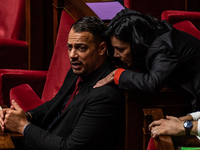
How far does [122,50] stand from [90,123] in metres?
0.23

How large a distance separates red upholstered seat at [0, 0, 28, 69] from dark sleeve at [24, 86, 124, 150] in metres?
1.09

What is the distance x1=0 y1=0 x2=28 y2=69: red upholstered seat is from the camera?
2.05 meters

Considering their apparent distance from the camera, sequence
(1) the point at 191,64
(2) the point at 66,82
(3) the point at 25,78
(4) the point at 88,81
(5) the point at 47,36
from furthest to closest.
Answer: (5) the point at 47,36, (3) the point at 25,78, (2) the point at 66,82, (4) the point at 88,81, (1) the point at 191,64

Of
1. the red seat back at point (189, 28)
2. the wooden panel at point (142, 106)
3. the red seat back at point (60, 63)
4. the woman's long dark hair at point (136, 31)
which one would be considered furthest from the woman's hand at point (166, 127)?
the red seat back at point (60, 63)

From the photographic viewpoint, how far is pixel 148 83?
92 cm

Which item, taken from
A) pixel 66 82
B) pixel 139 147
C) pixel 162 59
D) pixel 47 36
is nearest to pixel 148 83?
pixel 162 59

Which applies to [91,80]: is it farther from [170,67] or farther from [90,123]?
[170,67]

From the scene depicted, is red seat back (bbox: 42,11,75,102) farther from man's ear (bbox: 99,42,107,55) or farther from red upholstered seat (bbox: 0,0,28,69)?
red upholstered seat (bbox: 0,0,28,69)

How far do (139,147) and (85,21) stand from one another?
403 millimetres

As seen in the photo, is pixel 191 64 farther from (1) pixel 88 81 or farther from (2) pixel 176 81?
(1) pixel 88 81

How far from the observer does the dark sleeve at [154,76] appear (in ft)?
3.04

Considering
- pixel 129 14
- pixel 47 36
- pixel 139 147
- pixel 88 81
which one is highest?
pixel 129 14

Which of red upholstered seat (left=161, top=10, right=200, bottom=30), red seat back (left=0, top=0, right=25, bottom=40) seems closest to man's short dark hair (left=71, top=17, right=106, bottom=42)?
red upholstered seat (left=161, top=10, right=200, bottom=30)

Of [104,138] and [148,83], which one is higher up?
[148,83]
